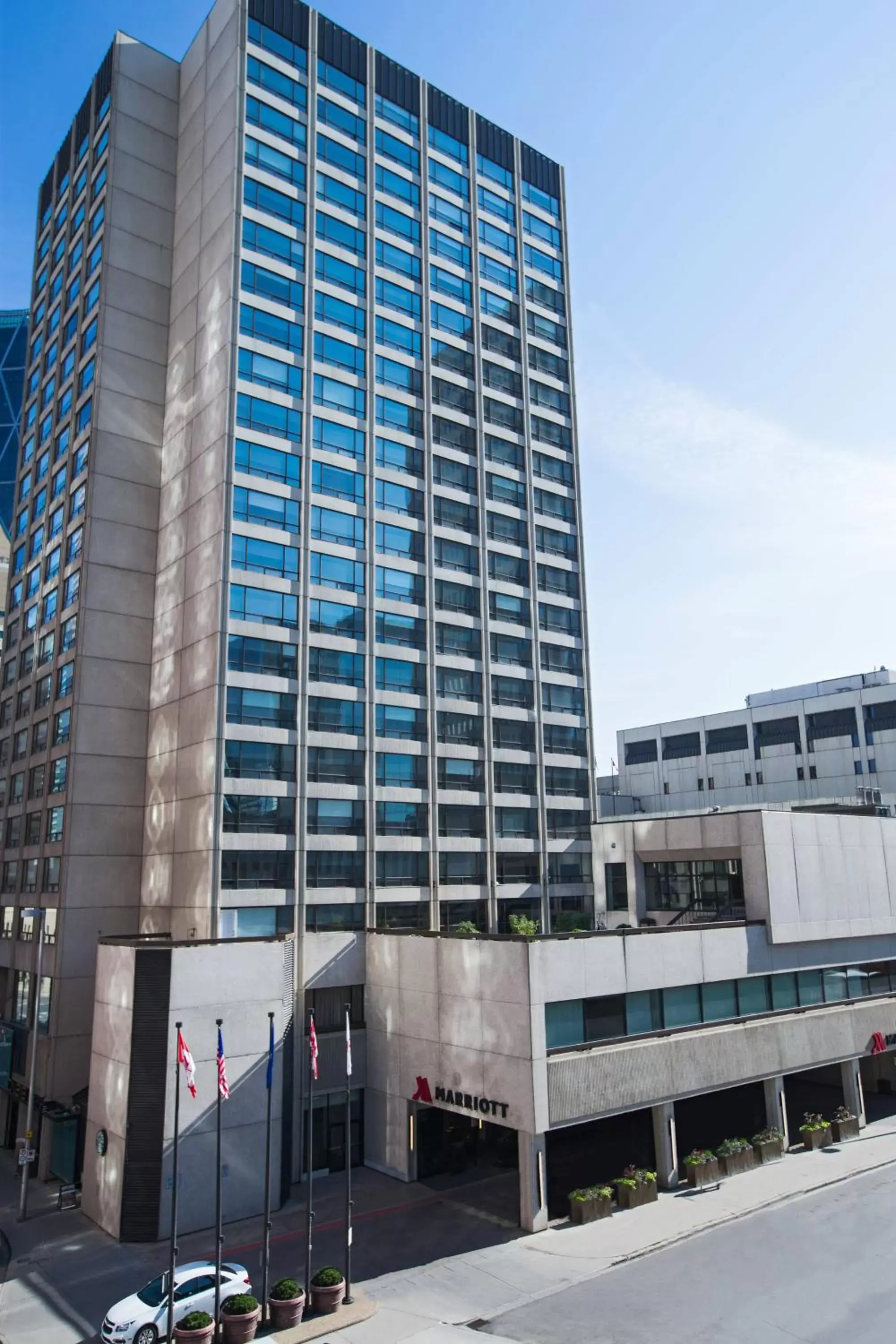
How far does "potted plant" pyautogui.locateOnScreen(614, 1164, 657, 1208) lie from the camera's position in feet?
115

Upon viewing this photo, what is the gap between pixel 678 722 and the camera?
95.1 m

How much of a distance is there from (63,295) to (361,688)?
36494mm

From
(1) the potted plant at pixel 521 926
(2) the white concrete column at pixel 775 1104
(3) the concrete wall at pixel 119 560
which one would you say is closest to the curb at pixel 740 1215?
(2) the white concrete column at pixel 775 1104

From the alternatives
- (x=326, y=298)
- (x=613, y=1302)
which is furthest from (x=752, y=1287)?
(x=326, y=298)

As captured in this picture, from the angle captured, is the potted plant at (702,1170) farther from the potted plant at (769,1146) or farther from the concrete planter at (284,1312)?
the concrete planter at (284,1312)

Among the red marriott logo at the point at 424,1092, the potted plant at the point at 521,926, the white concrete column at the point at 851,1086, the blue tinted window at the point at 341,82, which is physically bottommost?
the white concrete column at the point at 851,1086

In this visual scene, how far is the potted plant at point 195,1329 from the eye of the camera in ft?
82.0

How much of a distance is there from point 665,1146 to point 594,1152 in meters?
5.90

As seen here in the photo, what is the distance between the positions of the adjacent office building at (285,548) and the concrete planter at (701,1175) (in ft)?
49.7

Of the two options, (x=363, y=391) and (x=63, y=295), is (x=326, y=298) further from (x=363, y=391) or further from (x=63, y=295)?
(x=63, y=295)

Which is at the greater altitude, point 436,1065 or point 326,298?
point 326,298

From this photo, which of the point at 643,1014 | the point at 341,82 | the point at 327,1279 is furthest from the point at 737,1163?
the point at 341,82

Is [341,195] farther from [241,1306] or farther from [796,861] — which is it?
[241,1306]

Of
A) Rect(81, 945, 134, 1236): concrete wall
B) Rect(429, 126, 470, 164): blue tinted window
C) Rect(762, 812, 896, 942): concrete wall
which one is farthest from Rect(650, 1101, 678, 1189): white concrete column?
Rect(429, 126, 470, 164): blue tinted window
